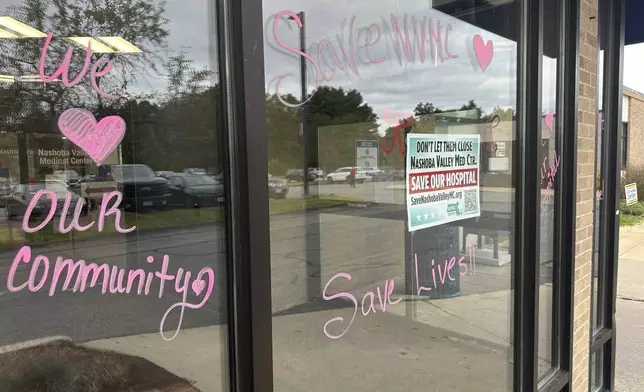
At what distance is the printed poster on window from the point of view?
2.55m

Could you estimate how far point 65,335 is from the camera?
1410 millimetres

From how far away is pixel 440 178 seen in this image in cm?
262

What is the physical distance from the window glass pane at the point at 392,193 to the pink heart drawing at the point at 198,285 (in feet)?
1.62

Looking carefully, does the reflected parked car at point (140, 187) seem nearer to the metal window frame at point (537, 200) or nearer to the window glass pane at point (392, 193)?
the window glass pane at point (392, 193)

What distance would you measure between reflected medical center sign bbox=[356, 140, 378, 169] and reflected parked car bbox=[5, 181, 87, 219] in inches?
78.9

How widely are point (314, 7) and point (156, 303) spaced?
1618mm

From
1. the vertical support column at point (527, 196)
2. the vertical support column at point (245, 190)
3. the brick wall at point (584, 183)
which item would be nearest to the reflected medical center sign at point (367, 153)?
the vertical support column at point (527, 196)

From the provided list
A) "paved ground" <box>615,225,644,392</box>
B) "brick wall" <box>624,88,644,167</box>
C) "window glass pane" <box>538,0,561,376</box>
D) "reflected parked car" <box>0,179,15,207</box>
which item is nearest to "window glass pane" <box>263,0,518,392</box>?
"window glass pane" <box>538,0,561,376</box>

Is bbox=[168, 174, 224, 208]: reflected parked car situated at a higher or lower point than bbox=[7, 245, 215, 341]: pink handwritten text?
higher

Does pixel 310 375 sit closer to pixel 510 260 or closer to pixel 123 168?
pixel 510 260

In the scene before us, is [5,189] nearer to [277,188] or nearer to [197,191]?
[197,191]

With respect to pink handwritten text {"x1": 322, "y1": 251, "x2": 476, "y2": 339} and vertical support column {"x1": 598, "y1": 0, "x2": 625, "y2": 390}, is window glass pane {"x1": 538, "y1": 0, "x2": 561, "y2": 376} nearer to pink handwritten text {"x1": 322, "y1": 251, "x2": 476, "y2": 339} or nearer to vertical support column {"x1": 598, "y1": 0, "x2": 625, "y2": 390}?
pink handwritten text {"x1": 322, "y1": 251, "x2": 476, "y2": 339}

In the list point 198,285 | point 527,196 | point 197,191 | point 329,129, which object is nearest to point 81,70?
point 197,191

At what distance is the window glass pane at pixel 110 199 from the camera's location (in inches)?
48.4
